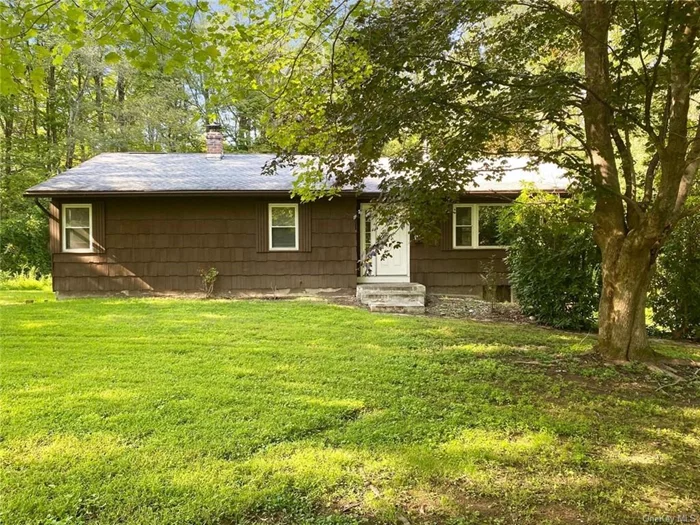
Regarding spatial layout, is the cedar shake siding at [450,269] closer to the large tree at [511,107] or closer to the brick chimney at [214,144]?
the large tree at [511,107]

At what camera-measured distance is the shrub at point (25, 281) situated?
39.7 feet

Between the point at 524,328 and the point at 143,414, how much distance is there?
5.67m

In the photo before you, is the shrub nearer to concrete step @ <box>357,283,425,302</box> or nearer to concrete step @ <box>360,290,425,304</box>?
concrete step @ <box>357,283,425,302</box>

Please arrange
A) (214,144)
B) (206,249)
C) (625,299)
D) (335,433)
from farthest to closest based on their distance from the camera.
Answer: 1. (214,144)
2. (206,249)
3. (625,299)
4. (335,433)

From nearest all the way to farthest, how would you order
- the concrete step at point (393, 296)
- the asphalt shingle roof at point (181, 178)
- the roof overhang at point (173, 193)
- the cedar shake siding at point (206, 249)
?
the concrete step at point (393, 296)
the roof overhang at point (173, 193)
the asphalt shingle roof at point (181, 178)
the cedar shake siding at point (206, 249)

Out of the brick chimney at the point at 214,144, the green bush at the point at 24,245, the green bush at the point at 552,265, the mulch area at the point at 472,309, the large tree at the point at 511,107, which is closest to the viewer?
the large tree at the point at 511,107

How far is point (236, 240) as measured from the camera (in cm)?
1000

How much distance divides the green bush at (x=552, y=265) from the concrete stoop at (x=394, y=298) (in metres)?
1.98

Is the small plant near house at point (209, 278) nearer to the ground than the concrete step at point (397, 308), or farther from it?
farther from it

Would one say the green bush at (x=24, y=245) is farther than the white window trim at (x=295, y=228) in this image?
Yes

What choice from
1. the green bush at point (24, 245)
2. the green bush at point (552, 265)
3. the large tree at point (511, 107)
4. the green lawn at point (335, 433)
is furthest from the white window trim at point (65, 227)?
the green bush at point (552, 265)

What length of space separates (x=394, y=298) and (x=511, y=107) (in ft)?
17.4

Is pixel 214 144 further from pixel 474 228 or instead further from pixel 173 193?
pixel 474 228

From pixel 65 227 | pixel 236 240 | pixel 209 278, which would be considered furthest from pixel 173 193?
pixel 65 227
